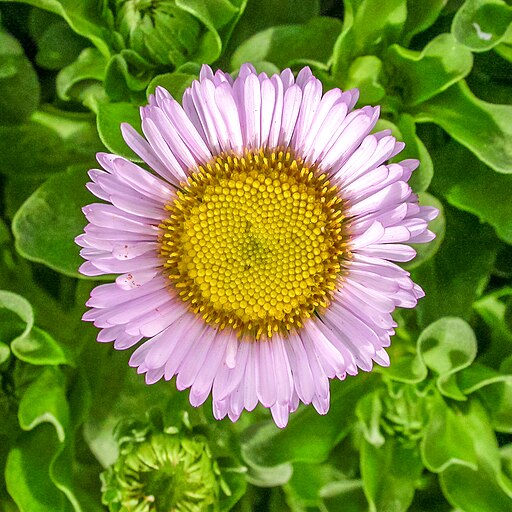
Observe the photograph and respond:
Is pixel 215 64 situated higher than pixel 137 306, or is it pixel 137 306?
pixel 215 64

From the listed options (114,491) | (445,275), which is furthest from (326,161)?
(114,491)

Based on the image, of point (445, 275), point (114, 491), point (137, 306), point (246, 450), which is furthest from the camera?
point (445, 275)

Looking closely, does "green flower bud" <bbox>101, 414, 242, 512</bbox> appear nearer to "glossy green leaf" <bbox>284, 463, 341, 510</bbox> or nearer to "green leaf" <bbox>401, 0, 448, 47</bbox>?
"glossy green leaf" <bbox>284, 463, 341, 510</bbox>

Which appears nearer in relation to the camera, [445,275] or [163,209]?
[163,209]

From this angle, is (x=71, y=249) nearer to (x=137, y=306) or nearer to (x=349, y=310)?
(x=137, y=306)

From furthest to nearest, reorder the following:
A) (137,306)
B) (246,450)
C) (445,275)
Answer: (445,275)
(246,450)
(137,306)

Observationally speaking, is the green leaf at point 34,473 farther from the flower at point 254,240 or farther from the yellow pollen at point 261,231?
the yellow pollen at point 261,231

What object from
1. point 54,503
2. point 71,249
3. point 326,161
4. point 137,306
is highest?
point 326,161

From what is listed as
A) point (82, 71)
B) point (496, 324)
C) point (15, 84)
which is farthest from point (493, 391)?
point (15, 84)
